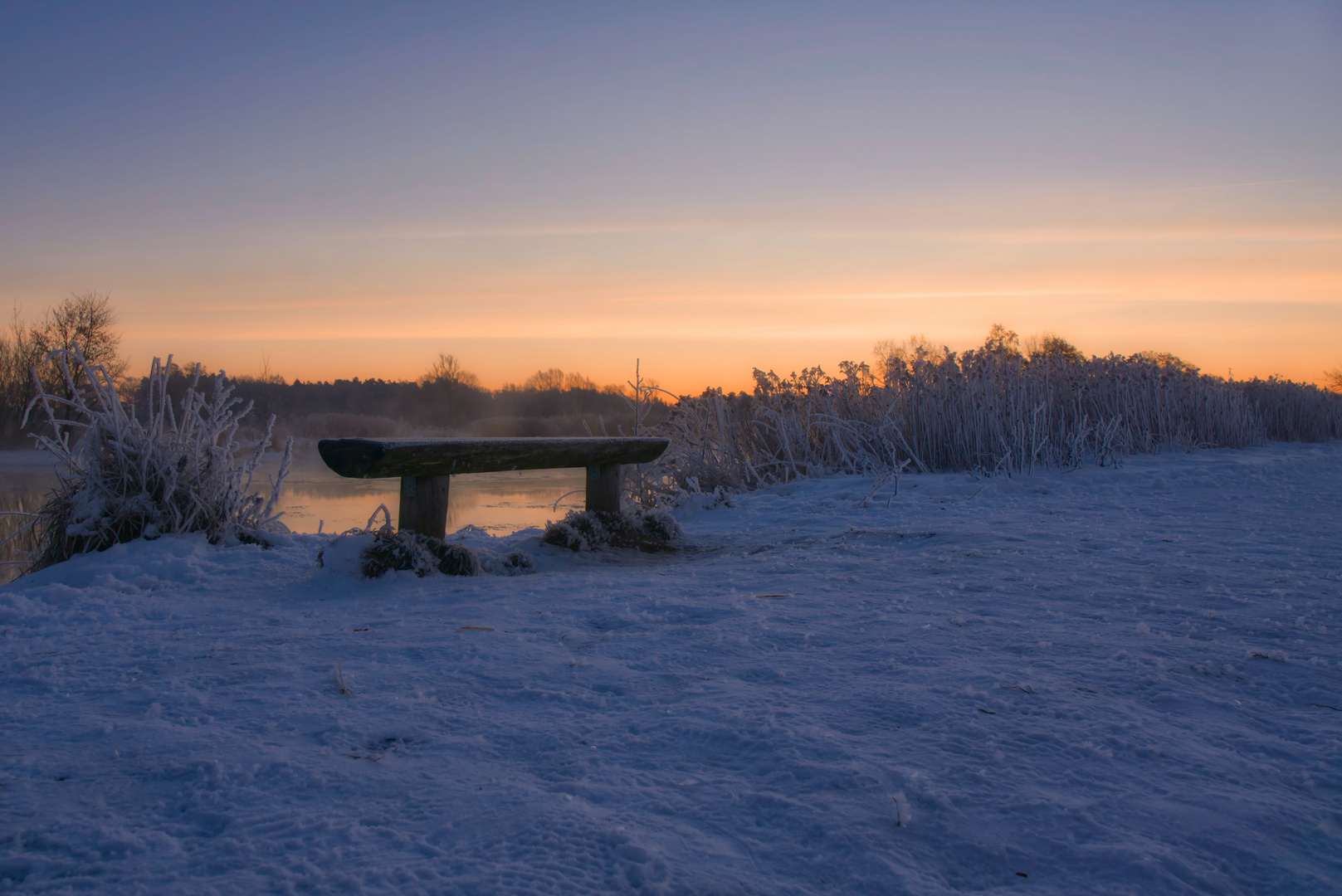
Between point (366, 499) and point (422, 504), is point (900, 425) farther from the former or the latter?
point (366, 499)

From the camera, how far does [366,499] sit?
10.8 metres

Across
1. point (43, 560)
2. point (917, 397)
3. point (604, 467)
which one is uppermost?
point (917, 397)

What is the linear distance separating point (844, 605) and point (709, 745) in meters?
1.35

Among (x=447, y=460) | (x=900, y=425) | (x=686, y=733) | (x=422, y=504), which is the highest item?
(x=900, y=425)

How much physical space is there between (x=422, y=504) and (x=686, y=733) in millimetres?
2440

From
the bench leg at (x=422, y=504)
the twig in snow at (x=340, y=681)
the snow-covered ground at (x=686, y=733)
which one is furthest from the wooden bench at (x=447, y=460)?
the twig in snow at (x=340, y=681)

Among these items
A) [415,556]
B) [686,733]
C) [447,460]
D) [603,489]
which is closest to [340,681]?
[686,733]

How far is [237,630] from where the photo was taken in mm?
2619

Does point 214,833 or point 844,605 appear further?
point 844,605

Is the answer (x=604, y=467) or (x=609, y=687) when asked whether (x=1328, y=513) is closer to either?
(x=604, y=467)

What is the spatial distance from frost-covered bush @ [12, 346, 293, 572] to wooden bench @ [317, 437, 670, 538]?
1253mm

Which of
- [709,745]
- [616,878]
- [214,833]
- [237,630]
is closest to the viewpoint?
[616,878]

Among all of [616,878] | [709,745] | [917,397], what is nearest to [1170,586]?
[709,745]

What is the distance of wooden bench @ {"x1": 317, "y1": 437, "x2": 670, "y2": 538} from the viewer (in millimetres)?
3215
